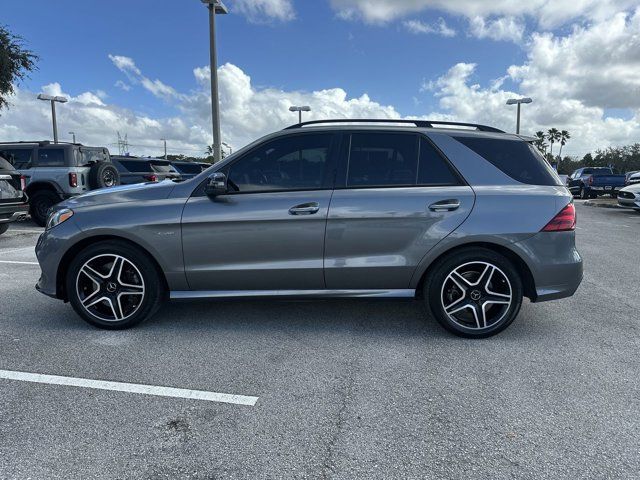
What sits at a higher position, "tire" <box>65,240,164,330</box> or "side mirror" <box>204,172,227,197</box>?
"side mirror" <box>204,172,227,197</box>

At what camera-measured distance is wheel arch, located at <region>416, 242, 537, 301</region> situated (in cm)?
368

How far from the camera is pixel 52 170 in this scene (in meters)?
10.4

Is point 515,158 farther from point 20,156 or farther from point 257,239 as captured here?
point 20,156

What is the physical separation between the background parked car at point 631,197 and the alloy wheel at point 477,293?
12.4 meters

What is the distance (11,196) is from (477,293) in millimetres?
8614

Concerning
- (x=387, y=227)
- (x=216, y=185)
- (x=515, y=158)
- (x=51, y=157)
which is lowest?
(x=387, y=227)

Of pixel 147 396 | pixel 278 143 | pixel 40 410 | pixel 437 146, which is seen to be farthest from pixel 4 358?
pixel 437 146

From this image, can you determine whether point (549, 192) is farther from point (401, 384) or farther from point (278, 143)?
point (278, 143)

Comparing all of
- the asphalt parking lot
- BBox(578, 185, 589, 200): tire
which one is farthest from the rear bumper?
BBox(578, 185, 589, 200): tire

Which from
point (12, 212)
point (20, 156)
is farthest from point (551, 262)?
point (20, 156)

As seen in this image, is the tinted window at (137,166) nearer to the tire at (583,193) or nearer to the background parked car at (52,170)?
the background parked car at (52,170)

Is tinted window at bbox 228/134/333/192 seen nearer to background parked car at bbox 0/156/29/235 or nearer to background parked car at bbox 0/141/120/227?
background parked car at bbox 0/156/29/235

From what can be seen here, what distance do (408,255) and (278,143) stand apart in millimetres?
1436

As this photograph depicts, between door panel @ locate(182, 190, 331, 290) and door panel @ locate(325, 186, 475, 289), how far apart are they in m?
0.14
